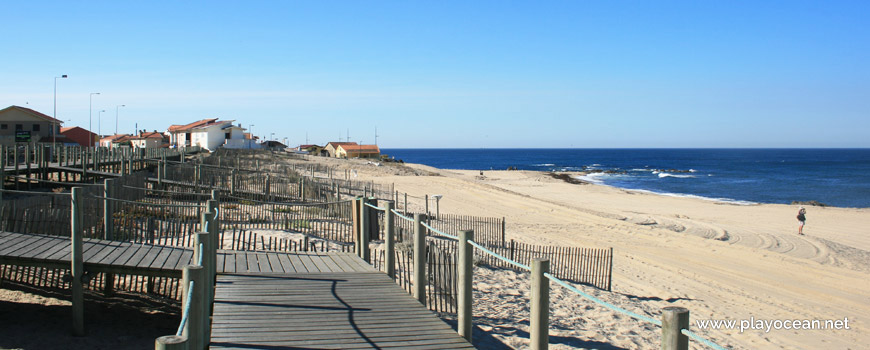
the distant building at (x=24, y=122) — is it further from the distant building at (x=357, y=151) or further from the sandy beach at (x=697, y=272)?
the distant building at (x=357, y=151)

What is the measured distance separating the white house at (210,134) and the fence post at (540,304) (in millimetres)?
72131

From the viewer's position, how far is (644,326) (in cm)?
995

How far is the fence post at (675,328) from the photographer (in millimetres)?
3076

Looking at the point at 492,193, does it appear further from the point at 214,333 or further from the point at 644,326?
the point at 214,333

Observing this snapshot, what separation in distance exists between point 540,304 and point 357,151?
92.0 metres

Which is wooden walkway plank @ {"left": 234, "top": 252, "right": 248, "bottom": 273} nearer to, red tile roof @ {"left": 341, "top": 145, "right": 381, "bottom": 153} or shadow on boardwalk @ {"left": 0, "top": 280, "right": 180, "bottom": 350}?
shadow on boardwalk @ {"left": 0, "top": 280, "right": 180, "bottom": 350}

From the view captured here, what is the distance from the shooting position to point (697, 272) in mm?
17016

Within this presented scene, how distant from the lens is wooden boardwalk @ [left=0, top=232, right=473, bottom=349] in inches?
208

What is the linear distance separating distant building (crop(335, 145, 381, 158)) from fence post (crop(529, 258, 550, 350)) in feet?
292

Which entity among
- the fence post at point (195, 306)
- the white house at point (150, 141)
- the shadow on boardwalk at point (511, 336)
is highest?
the white house at point (150, 141)

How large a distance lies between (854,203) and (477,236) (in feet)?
150

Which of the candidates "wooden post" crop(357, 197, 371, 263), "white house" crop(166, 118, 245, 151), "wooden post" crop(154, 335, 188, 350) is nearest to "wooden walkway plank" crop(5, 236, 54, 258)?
"wooden post" crop(357, 197, 371, 263)

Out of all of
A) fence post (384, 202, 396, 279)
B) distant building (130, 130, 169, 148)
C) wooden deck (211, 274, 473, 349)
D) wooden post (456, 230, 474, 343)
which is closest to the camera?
wooden deck (211, 274, 473, 349)

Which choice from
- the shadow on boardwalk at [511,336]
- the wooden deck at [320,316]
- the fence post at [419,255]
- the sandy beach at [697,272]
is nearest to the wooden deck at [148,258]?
the wooden deck at [320,316]
